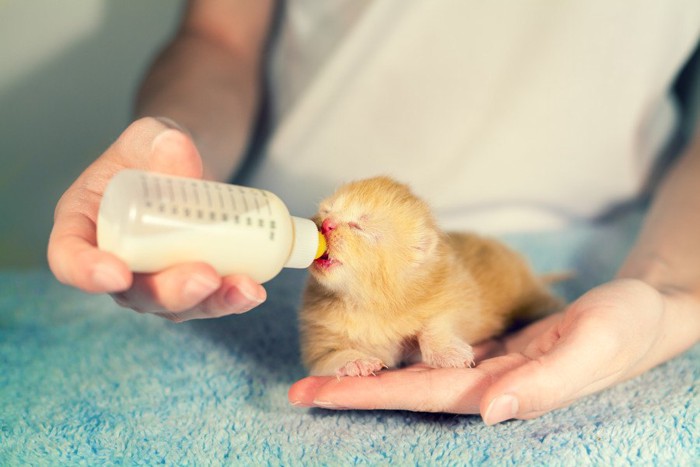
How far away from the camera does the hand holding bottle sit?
0.94 meters

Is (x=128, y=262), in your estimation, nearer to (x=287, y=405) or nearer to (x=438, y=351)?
(x=287, y=405)

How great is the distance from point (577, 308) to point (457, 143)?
0.99 m

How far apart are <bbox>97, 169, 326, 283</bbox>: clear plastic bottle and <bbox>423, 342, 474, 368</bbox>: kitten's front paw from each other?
0.38 metres

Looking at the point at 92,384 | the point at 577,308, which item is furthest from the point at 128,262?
the point at 577,308

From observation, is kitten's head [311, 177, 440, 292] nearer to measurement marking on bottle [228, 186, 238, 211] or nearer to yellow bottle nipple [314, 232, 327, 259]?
yellow bottle nipple [314, 232, 327, 259]

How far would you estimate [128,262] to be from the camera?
3.22 ft

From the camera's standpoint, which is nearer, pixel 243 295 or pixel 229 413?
pixel 243 295

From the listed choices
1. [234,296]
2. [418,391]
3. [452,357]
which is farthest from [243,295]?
[452,357]

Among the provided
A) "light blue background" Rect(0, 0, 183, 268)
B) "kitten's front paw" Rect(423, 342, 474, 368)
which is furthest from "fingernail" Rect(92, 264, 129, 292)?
"light blue background" Rect(0, 0, 183, 268)

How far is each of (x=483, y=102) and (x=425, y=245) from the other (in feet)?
2.58

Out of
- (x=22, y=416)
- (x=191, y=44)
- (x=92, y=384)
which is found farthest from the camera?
(x=191, y=44)

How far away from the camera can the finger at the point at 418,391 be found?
3.87 feet

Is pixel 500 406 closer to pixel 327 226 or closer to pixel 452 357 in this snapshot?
pixel 452 357

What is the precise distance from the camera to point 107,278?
924 millimetres
